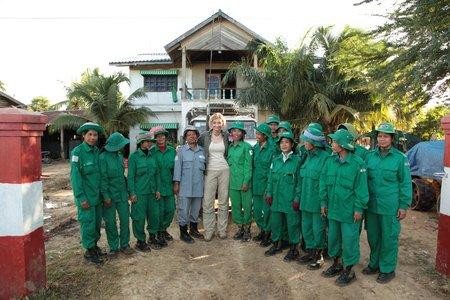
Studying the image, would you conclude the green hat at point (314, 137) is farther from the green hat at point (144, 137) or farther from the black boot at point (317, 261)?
the green hat at point (144, 137)

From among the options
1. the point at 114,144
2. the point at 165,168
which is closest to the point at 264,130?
the point at 165,168

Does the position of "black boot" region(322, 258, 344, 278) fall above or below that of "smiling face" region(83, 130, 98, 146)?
below

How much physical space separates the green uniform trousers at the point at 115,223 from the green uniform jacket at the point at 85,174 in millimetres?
260

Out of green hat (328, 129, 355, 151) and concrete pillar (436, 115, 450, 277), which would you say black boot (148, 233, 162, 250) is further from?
concrete pillar (436, 115, 450, 277)

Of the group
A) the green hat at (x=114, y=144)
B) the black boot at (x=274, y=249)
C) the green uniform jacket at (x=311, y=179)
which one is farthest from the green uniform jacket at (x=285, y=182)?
the green hat at (x=114, y=144)

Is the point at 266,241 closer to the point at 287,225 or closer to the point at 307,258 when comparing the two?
the point at 287,225

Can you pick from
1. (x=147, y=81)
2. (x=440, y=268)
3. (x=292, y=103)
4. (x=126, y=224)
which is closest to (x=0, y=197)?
(x=126, y=224)

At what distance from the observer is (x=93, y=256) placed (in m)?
4.67

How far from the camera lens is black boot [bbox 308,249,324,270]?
4.55 m

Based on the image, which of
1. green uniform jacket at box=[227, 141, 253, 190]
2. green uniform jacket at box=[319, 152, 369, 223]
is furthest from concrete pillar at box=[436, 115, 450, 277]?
green uniform jacket at box=[227, 141, 253, 190]

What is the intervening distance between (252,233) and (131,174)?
229 cm

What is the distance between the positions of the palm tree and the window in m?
1.39

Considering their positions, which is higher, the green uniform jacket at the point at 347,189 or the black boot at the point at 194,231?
the green uniform jacket at the point at 347,189

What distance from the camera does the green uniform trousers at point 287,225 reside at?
16.2 feet
